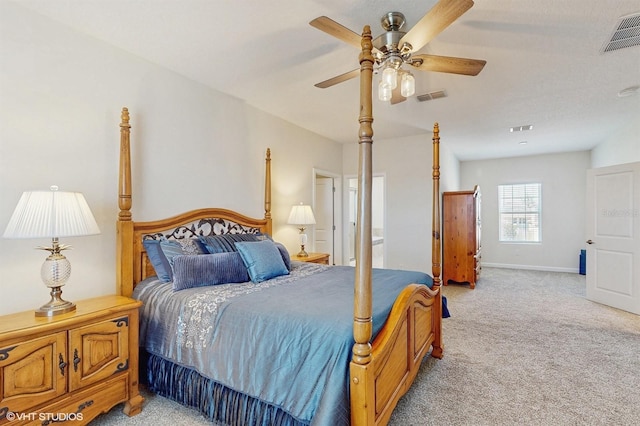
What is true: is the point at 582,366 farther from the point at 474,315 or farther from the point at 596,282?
the point at 596,282

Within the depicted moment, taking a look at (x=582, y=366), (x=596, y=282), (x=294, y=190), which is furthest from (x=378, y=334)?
(x=596, y=282)

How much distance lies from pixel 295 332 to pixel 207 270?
108cm

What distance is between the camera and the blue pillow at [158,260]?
2457mm

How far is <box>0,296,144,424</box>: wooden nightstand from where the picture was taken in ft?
5.19

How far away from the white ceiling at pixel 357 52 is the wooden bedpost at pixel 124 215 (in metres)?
0.70

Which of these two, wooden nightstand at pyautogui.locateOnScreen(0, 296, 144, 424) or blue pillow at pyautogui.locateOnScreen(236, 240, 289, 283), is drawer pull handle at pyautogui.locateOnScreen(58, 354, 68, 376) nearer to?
wooden nightstand at pyautogui.locateOnScreen(0, 296, 144, 424)

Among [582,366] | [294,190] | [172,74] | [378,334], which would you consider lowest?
[582,366]

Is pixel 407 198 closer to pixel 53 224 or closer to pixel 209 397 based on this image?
pixel 209 397

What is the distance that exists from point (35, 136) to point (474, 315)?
4609mm

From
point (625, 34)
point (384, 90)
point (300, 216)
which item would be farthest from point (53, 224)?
point (625, 34)

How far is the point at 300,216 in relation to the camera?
4.20m

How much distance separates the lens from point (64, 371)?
1.75 meters

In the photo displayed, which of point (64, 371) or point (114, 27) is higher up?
point (114, 27)

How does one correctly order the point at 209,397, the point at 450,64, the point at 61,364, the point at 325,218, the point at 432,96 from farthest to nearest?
the point at 325,218 < the point at 432,96 < the point at 450,64 < the point at 209,397 < the point at 61,364
